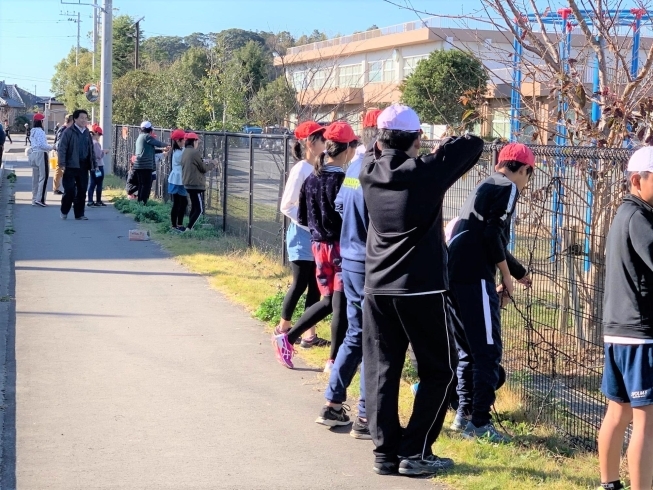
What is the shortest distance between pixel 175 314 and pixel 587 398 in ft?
16.2

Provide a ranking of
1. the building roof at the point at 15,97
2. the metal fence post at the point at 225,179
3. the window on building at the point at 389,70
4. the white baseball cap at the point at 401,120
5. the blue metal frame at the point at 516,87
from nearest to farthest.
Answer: the white baseball cap at the point at 401,120 < the blue metal frame at the point at 516,87 < the metal fence post at the point at 225,179 < the window on building at the point at 389,70 < the building roof at the point at 15,97

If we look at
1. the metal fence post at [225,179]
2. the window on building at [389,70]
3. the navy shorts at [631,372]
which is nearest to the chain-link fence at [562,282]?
the navy shorts at [631,372]

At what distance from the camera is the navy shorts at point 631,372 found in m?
4.29

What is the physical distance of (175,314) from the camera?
9.68 meters

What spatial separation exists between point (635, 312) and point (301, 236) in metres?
3.98

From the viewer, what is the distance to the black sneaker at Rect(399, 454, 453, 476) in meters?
5.20

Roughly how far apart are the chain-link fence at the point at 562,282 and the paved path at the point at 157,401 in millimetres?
1425

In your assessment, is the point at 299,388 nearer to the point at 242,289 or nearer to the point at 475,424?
the point at 475,424

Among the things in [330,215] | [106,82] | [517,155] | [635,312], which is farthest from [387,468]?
[106,82]

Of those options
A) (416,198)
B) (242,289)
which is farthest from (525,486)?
(242,289)

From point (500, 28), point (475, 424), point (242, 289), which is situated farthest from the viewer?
point (242, 289)

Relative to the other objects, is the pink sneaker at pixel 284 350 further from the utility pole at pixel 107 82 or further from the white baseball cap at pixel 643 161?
the utility pole at pixel 107 82

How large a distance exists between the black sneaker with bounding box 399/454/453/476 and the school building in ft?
12.4

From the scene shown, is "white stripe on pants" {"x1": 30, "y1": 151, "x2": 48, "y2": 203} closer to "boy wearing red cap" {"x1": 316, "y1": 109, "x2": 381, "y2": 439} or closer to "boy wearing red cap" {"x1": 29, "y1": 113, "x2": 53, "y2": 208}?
"boy wearing red cap" {"x1": 29, "y1": 113, "x2": 53, "y2": 208}
